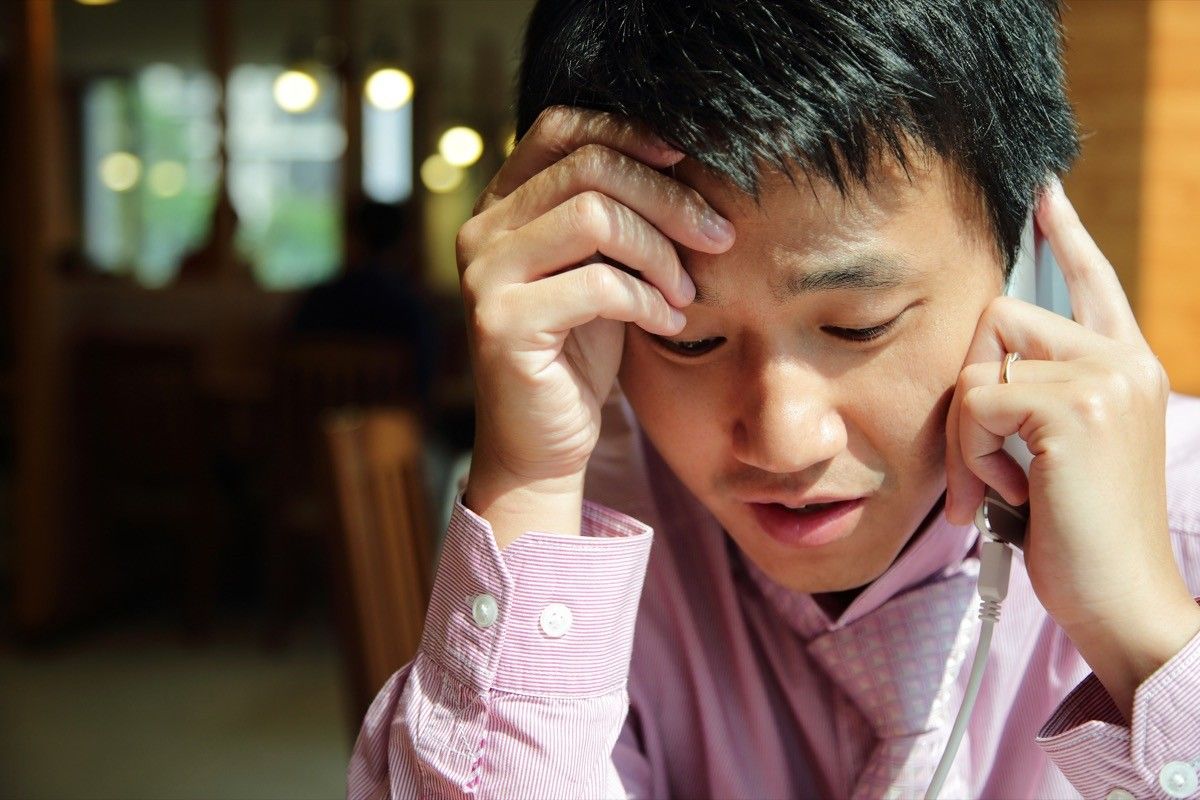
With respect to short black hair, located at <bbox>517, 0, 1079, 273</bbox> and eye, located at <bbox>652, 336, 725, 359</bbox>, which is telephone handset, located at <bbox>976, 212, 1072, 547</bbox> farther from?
eye, located at <bbox>652, 336, 725, 359</bbox>

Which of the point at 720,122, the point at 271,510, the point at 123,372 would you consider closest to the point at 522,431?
the point at 720,122

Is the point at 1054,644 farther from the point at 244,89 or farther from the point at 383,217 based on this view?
the point at 244,89

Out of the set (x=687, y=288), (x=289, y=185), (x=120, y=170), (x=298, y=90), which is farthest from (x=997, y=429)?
(x=120, y=170)

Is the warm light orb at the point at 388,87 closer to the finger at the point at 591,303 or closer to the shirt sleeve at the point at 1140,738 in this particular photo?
the finger at the point at 591,303

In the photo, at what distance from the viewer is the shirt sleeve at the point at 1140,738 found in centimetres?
76

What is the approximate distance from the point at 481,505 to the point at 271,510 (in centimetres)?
341

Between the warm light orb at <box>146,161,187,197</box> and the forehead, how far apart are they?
49.2ft

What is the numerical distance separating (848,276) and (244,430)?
149 inches

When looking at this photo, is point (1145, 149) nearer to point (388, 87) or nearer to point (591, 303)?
point (591, 303)

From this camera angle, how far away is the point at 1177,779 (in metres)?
0.77

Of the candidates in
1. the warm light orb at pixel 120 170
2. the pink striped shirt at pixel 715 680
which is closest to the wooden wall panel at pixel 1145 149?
the pink striped shirt at pixel 715 680

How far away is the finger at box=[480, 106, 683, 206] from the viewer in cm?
79

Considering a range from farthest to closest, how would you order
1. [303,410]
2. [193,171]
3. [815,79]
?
[193,171], [303,410], [815,79]

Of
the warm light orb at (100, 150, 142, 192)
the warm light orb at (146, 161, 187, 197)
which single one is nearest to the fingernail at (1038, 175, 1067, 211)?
the warm light orb at (100, 150, 142, 192)
